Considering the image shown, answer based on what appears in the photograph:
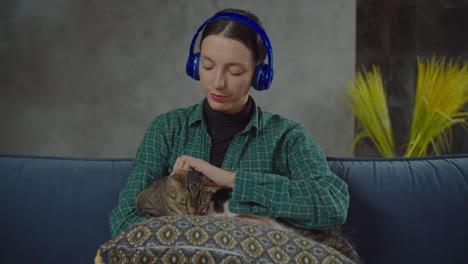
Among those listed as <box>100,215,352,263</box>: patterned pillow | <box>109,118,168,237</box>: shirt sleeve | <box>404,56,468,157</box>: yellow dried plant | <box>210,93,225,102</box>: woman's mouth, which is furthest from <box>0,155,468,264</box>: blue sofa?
<box>404,56,468,157</box>: yellow dried plant

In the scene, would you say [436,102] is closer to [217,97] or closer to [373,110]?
[373,110]

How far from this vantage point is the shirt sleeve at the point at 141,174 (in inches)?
52.9

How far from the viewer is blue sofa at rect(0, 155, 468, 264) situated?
1.63m

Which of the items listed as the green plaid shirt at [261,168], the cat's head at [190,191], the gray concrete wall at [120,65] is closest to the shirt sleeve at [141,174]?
the green plaid shirt at [261,168]

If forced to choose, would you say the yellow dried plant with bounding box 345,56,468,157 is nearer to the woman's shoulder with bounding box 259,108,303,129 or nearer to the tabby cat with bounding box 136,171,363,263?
the woman's shoulder with bounding box 259,108,303,129

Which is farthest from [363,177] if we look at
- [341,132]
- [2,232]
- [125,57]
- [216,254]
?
[125,57]

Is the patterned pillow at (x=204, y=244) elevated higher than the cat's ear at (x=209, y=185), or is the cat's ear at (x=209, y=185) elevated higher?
the cat's ear at (x=209, y=185)

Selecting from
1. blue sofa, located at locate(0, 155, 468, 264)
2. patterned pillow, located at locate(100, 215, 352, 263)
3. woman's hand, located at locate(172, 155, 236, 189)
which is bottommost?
blue sofa, located at locate(0, 155, 468, 264)

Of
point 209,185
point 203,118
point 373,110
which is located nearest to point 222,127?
point 203,118

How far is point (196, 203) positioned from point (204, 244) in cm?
26

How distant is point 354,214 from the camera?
64.0 inches

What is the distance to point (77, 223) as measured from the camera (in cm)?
165

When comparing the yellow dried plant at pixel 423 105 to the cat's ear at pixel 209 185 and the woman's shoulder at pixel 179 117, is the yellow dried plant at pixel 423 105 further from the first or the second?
the cat's ear at pixel 209 185

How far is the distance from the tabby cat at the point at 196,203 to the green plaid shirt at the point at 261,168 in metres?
0.03
